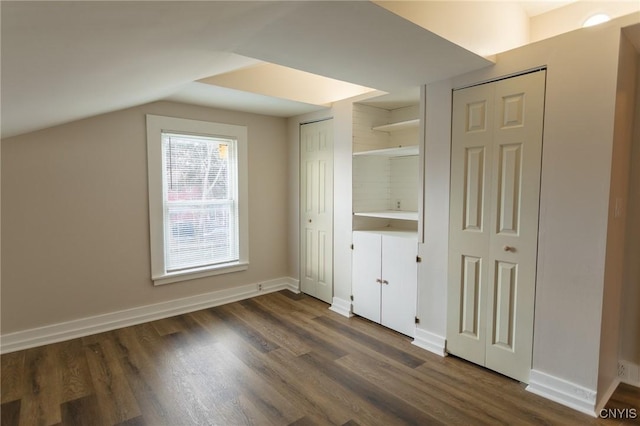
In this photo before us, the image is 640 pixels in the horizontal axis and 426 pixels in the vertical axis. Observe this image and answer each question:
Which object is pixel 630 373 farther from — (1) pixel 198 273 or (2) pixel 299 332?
(1) pixel 198 273

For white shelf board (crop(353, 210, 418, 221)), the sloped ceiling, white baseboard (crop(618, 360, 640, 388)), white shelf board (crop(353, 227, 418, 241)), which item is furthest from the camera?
white shelf board (crop(353, 227, 418, 241))

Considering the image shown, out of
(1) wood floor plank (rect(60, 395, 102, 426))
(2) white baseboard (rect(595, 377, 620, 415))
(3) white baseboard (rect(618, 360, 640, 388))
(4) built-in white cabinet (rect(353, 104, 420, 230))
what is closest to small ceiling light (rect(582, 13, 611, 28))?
(4) built-in white cabinet (rect(353, 104, 420, 230))

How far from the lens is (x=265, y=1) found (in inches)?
54.2

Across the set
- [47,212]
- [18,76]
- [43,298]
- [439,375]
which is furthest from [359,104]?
[43,298]

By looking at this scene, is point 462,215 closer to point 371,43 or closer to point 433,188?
point 433,188

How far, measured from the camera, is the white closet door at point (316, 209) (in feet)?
12.8

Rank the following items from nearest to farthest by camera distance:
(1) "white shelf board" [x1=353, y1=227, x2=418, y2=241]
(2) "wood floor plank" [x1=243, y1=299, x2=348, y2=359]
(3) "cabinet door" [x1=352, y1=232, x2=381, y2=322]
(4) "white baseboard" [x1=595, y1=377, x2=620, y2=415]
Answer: (4) "white baseboard" [x1=595, y1=377, x2=620, y2=415], (2) "wood floor plank" [x1=243, y1=299, x2=348, y2=359], (1) "white shelf board" [x1=353, y1=227, x2=418, y2=241], (3) "cabinet door" [x1=352, y1=232, x2=381, y2=322]

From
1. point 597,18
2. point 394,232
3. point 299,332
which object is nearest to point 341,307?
point 299,332

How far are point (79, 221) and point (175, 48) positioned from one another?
7.29ft

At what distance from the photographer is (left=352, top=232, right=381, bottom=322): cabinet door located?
335 cm

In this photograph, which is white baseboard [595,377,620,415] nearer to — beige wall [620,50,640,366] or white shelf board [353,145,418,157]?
beige wall [620,50,640,366]

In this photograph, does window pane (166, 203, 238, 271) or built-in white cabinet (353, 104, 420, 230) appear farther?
window pane (166, 203, 238, 271)

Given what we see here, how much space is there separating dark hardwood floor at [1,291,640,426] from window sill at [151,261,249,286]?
526 mm

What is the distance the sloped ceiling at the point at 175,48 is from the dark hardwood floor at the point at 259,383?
5.80 ft
